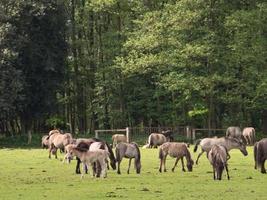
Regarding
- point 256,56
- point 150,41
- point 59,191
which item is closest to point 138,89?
point 150,41

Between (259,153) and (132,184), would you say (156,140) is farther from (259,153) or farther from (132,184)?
(132,184)

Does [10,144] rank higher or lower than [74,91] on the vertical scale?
lower

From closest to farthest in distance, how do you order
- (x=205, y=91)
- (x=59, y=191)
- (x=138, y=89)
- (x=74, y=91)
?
(x=59, y=191)
(x=205, y=91)
(x=138, y=89)
(x=74, y=91)

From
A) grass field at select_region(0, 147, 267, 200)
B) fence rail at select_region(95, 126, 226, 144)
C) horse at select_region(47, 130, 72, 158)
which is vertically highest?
fence rail at select_region(95, 126, 226, 144)

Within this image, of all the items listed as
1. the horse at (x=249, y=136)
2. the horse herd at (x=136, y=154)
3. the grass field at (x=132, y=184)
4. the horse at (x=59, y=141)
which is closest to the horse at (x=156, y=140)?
the horse at (x=249, y=136)

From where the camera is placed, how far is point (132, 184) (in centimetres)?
2195

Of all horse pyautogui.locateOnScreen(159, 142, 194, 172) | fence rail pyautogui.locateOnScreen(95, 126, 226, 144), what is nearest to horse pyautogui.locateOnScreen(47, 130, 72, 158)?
horse pyautogui.locateOnScreen(159, 142, 194, 172)

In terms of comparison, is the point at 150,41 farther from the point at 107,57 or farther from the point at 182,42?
the point at 107,57

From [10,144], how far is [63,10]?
44.8ft

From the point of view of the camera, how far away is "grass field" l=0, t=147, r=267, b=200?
18.8 metres

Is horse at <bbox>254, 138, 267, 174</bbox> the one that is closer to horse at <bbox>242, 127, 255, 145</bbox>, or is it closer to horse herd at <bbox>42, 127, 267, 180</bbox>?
horse herd at <bbox>42, 127, 267, 180</bbox>

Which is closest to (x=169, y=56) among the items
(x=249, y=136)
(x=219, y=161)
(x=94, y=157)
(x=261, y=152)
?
(x=249, y=136)

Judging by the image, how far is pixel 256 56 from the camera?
55375 millimetres

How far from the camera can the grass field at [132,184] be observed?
18750mm
